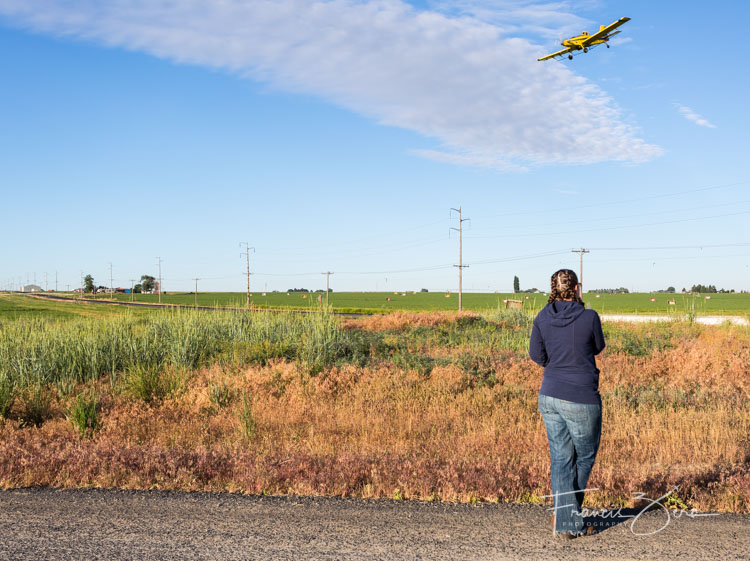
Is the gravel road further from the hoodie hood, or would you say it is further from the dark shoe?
the hoodie hood

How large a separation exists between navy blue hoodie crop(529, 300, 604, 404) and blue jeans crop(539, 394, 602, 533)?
0.09 m

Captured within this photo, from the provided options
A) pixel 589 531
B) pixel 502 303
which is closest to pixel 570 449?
pixel 589 531

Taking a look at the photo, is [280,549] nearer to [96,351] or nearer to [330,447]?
[330,447]

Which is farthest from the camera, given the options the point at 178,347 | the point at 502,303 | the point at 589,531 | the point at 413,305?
the point at 413,305

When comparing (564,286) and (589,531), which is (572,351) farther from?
(589,531)

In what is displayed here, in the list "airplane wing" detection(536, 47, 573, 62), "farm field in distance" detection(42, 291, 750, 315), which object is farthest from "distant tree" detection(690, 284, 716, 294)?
"airplane wing" detection(536, 47, 573, 62)

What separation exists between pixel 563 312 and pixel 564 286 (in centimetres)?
23

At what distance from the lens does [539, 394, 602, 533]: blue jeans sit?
183 inches

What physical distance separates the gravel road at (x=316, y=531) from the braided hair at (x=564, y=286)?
2070 millimetres

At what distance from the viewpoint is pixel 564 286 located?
4805 millimetres

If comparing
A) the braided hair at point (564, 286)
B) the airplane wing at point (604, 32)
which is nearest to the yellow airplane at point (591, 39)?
the airplane wing at point (604, 32)

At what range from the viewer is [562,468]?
192 inches

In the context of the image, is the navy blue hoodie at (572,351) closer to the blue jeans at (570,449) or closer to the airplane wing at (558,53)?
the blue jeans at (570,449)

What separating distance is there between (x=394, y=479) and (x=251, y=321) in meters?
15.3
